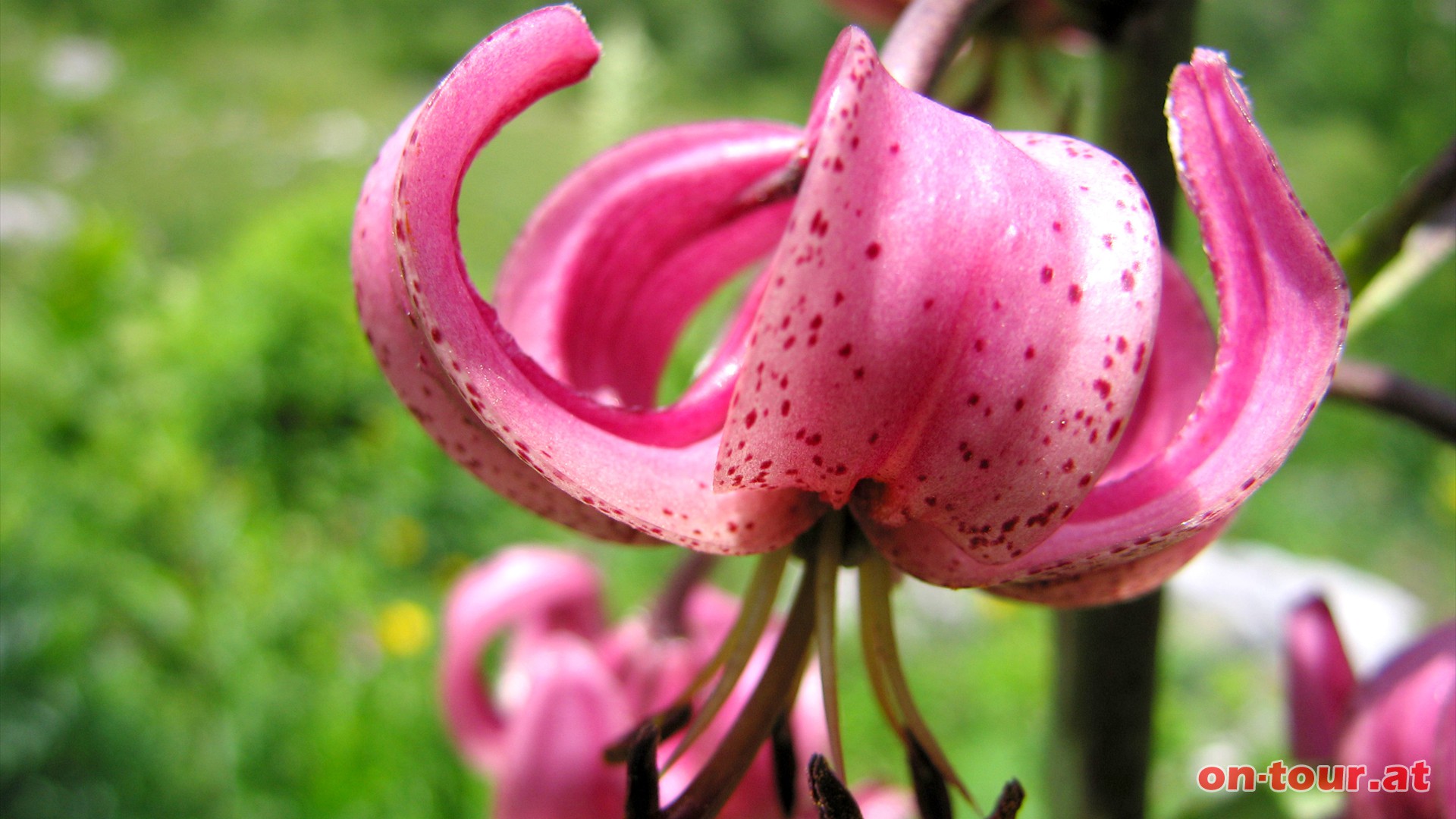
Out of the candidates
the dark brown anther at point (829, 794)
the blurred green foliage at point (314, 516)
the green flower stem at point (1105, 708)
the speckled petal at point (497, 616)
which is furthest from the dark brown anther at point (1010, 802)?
the speckled petal at point (497, 616)

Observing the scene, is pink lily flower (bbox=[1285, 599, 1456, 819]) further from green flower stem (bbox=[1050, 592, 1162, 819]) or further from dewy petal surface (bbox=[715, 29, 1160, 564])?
dewy petal surface (bbox=[715, 29, 1160, 564])

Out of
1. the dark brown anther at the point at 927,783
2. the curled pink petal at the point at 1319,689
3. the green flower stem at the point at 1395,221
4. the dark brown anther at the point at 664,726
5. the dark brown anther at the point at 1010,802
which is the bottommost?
the dark brown anther at the point at 1010,802

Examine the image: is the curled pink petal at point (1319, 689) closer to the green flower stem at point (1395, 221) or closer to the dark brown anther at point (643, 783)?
the green flower stem at point (1395, 221)

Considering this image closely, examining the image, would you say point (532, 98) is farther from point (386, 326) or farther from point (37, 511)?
point (37, 511)

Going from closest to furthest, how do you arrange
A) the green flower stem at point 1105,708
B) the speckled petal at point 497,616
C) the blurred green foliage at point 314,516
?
the green flower stem at point 1105,708, the speckled petal at point 497,616, the blurred green foliage at point 314,516

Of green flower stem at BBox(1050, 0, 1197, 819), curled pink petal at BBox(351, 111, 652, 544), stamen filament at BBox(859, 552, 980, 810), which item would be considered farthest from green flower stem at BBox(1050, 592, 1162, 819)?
curled pink petal at BBox(351, 111, 652, 544)

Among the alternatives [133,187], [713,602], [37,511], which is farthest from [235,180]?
[713,602]
